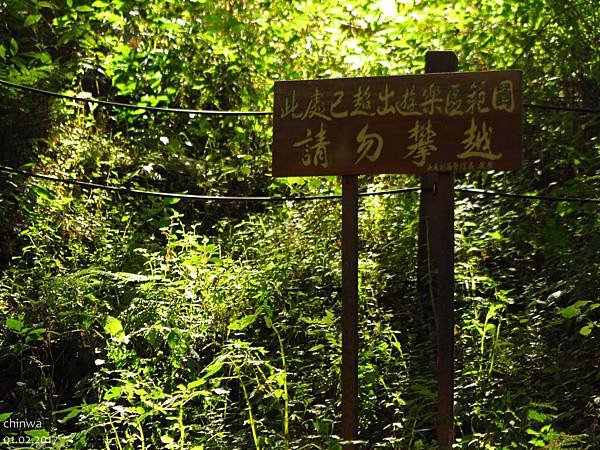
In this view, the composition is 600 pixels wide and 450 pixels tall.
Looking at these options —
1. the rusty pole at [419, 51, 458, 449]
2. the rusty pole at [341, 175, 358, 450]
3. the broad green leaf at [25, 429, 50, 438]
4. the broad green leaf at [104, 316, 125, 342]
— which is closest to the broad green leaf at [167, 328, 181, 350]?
the broad green leaf at [104, 316, 125, 342]

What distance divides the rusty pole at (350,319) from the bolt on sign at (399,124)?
18cm

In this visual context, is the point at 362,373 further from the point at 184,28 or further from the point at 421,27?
the point at 184,28

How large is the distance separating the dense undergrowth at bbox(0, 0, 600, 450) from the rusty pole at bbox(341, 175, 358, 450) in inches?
8.7

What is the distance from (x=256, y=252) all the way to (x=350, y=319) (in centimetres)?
235

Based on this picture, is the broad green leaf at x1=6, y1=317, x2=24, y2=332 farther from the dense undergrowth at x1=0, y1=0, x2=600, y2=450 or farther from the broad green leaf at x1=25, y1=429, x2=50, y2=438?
the broad green leaf at x1=25, y1=429, x2=50, y2=438

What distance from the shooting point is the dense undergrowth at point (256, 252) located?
182 inches

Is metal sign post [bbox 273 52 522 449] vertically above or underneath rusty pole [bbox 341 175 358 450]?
above

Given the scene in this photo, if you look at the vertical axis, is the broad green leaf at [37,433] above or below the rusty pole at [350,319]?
below

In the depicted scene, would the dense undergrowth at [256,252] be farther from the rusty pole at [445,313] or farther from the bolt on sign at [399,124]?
the bolt on sign at [399,124]

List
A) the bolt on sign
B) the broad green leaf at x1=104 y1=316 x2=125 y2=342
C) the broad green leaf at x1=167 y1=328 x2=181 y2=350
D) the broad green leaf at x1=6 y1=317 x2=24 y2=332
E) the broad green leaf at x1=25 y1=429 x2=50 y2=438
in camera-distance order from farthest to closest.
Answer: the broad green leaf at x1=6 y1=317 x2=24 y2=332, the broad green leaf at x1=167 y1=328 x2=181 y2=350, the broad green leaf at x1=104 y1=316 x2=125 y2=342, the broad green leaf at x1=25 y1=429 x2=50 y2=438, the bolt on sign

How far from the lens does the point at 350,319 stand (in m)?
4.09

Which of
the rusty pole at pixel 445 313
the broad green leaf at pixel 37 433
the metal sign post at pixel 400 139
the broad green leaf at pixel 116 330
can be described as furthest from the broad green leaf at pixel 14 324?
the rusty pole at pixel 445 313

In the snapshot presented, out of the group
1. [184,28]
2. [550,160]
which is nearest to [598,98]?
[550,160]

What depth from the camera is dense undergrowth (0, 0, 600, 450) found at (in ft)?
15.2
